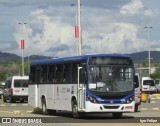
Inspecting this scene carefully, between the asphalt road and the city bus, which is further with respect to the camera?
the city bus

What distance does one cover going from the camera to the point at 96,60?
86.5 feet

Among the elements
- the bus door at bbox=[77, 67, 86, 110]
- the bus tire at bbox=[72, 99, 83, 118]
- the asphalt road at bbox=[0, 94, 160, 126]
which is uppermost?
the bus door at bbox=[77, 67, 86, 110]

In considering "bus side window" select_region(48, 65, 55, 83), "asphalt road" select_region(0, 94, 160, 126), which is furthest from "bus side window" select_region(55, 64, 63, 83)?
"asphalt road" select_region(0, 94, 160, 126)

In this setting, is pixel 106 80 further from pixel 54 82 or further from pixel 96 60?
pixel 54 82

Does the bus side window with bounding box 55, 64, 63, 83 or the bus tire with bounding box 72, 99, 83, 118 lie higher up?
the bus side window with bounding box 55, 64, 63, 83

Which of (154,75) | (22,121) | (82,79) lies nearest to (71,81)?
(82,79)

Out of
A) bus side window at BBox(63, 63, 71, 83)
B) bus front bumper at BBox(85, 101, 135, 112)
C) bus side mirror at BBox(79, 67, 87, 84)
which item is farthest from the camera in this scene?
bus side window at BBox(63, 63, 71, 83)

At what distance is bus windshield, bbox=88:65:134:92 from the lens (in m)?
26.0

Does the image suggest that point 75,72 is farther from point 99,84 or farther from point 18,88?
point 18,88

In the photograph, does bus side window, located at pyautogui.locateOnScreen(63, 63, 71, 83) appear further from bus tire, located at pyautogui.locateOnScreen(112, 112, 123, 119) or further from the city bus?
bus tire, located at pyautogui.locateOnScreen(112, 112, 123, 119)

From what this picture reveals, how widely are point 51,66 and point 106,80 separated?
507cm

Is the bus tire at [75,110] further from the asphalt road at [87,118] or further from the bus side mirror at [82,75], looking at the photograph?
the bus side mirror at [82,75]

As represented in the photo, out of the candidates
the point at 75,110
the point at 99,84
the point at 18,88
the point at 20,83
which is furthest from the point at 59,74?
the point at 20,83

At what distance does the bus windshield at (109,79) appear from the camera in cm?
2602
